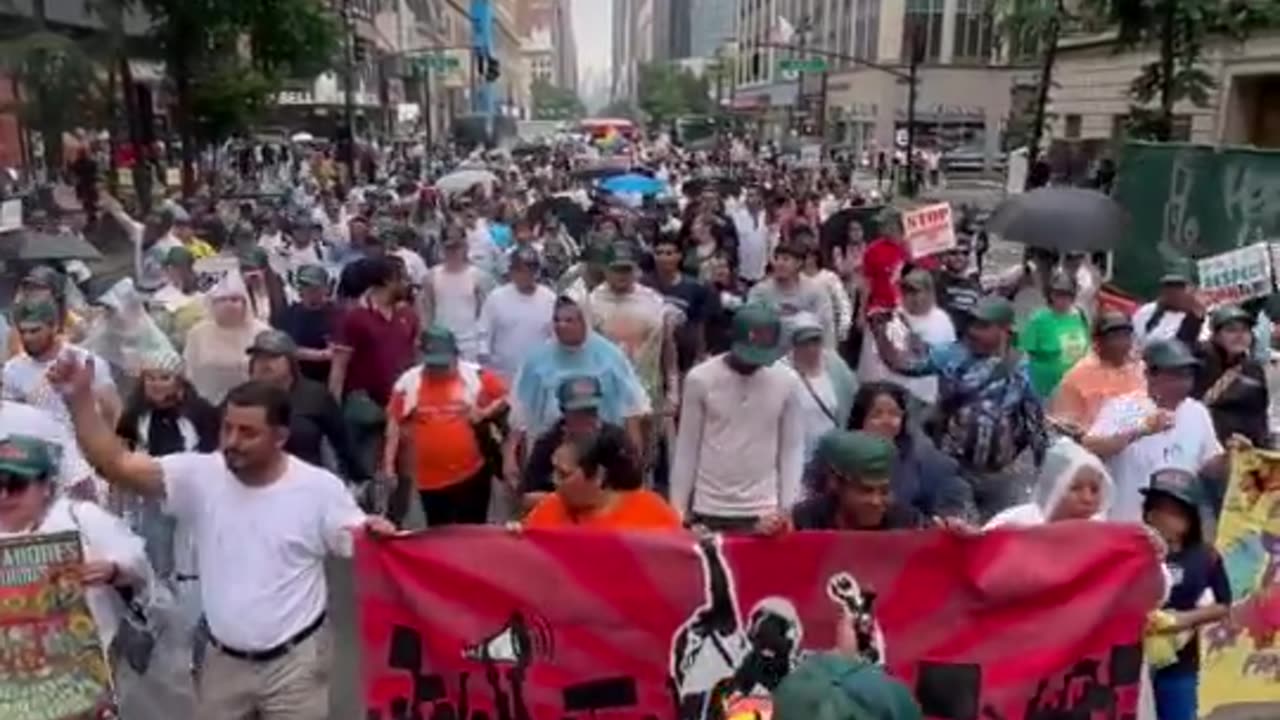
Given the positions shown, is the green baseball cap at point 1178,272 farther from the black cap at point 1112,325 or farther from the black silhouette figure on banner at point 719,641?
the black silhouette figure on banner at point 719,641

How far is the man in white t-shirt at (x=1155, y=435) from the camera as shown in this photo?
5.82 m

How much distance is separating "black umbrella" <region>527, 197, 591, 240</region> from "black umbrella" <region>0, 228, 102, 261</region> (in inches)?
213

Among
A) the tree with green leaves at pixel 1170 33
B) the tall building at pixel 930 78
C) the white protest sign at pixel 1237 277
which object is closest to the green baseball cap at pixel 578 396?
the white protest sign at pixel 1237 277

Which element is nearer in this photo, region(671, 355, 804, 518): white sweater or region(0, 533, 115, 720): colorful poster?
region(0, 533, 115, 720): colorful poster

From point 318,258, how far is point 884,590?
32.2 feet

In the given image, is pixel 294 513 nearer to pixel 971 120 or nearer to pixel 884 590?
pixel 884 590

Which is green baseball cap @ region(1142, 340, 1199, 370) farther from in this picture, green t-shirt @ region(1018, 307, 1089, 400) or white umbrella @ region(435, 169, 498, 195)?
white umbrella @ region(435, 169, 498, 195)

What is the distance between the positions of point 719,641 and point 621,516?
513 millimetres

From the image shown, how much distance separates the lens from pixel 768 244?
16094 millimetres

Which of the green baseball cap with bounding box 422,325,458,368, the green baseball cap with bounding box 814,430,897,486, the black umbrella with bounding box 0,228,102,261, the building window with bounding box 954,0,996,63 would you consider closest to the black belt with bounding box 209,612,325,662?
the green baseball cap with bounding box 814,430,897,486

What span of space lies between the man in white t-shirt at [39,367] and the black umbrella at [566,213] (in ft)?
35.7

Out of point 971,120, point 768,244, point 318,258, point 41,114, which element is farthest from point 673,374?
point 971,120

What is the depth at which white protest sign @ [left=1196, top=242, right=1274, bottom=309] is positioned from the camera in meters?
9.93

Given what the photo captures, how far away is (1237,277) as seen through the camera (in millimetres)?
10031
